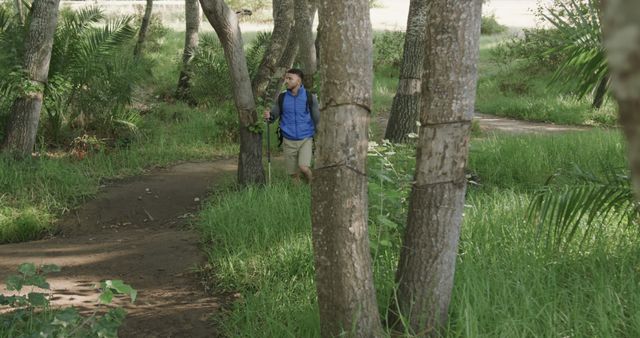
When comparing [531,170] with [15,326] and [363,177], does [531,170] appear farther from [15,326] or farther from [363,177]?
[15,326]

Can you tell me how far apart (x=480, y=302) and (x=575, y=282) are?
702 mm

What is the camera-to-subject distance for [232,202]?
6.74 metres

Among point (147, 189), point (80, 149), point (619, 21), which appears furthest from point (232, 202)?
point (619, 21)

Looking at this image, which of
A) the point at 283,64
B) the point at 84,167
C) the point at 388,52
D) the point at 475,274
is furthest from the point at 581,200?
the point at 388,52

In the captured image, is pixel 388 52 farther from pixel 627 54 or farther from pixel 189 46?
pixel 627 54

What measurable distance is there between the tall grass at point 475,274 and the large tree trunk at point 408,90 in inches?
124

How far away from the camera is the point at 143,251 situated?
611 centimetres

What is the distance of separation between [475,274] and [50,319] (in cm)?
239

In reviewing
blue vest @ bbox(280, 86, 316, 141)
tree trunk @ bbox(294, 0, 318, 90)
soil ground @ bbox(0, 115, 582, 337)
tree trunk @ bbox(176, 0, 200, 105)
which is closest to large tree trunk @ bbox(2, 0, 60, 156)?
soil ground @ bbox(0, 115, 582, 337)

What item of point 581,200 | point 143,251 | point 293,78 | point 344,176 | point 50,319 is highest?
point 293,78

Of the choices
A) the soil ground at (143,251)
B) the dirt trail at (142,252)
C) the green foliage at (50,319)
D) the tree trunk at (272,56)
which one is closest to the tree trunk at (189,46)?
the tree trunk at (272,56)

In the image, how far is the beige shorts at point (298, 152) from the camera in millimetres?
7945

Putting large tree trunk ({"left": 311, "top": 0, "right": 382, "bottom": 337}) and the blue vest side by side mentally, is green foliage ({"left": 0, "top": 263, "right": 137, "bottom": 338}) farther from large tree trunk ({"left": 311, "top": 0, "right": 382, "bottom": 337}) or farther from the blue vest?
the blue vest

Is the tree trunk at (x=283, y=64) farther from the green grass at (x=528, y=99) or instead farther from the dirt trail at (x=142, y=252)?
the green grass at (x=528, y=99)
